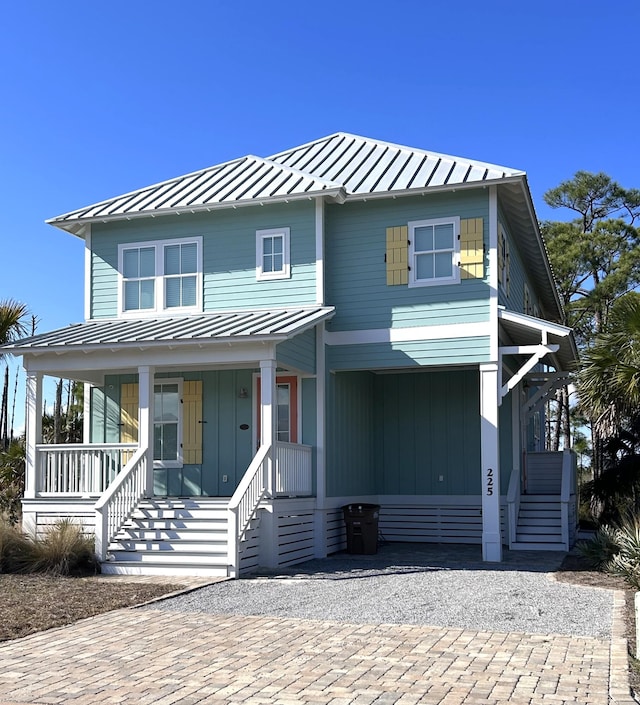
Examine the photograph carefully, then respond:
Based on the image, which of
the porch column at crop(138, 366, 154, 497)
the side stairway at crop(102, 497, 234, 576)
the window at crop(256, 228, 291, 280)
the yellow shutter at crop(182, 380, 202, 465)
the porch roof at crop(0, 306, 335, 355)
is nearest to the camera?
the side stairway at crop(102, 497, 234, 576)

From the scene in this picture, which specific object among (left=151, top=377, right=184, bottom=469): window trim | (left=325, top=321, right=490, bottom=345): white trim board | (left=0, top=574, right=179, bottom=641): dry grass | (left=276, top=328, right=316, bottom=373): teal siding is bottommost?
(left=0, top=574, right=179, bottom=641): dry grass

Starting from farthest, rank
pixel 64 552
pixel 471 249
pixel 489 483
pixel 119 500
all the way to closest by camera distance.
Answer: pixel 471 249, pixel 489 483, pixel 119 500, pixel 64 552

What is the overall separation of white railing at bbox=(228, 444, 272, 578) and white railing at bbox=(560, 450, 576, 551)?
6.24 meters

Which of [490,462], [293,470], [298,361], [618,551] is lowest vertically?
[618,551]

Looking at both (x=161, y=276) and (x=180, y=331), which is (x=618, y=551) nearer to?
(x=180, y=331)

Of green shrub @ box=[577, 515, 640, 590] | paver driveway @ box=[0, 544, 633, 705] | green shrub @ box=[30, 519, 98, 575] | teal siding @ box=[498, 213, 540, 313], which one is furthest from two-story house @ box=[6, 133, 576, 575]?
paver driveway @ box=[0, 544, 633, 705]

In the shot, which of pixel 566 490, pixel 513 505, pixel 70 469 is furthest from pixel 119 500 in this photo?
pixel 566 490

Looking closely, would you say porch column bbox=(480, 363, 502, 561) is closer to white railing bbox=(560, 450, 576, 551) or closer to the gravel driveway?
the gravel driveway

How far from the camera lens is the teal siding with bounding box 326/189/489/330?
55.1 feet

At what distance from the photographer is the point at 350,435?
18.7 m

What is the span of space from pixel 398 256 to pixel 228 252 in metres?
3.40

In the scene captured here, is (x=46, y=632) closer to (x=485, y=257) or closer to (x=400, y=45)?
(x=485, y=257)

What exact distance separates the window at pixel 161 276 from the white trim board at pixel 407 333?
2974 millimetres

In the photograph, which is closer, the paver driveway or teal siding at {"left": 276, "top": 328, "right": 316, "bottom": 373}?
the paver driveway
